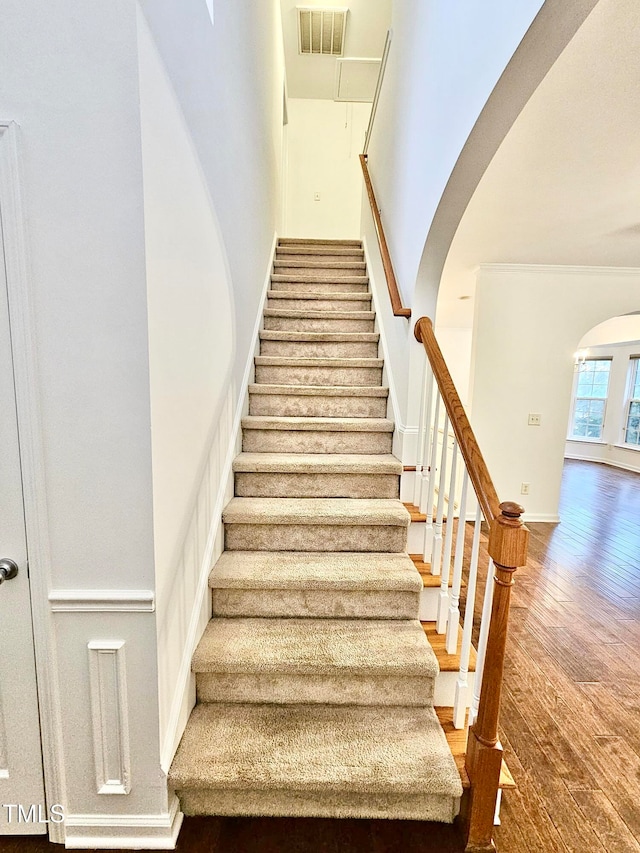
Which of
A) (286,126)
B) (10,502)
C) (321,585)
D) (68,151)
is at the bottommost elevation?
(321,585)

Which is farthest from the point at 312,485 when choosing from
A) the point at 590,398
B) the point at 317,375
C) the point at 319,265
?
the point at 590,398

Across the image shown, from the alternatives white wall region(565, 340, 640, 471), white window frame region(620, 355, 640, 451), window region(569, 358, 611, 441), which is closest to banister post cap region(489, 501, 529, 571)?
white wall region(565, 340, 640, 471)

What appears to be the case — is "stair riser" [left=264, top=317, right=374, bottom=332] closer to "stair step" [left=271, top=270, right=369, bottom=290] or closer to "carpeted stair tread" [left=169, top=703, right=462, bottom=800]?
"stair step" [left=271, top=270, right=369, bottom=290]

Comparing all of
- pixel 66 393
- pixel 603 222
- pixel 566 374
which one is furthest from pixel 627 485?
pixel 66 393

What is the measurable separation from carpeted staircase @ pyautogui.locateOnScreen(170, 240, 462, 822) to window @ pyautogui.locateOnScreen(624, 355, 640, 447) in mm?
6762

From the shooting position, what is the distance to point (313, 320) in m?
3.02

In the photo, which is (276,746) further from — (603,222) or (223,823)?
(603,222)

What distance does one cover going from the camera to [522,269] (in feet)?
12.1

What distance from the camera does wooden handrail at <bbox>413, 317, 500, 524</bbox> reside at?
1223 mm

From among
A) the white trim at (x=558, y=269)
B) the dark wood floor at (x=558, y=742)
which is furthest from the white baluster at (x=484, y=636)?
the white trim at (x=558, y=269)

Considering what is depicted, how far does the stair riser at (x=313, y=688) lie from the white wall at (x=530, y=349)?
279cm

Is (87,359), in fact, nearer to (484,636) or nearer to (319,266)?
(484,636)

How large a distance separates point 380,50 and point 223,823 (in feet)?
21.2

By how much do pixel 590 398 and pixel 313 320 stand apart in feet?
24.0
